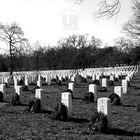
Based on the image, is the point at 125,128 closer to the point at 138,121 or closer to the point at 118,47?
the point at 138,121

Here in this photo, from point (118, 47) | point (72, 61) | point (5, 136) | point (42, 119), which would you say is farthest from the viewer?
point (118, 47)

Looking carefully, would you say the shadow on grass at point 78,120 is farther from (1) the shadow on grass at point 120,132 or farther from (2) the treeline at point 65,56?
(2) the treeline at point 65,56

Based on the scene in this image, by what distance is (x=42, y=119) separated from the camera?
8.02 m

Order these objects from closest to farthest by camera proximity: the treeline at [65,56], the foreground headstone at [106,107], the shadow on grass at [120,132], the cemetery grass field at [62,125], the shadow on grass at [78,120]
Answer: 1. the cemetery grass field at [62,125]
2. the shadow on grass at [120,132]
3. the foreground headstone at [106,107]
4. the shadow on grass at [78,120]
5. the treeline at [65,56]

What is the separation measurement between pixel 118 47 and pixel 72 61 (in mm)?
27951

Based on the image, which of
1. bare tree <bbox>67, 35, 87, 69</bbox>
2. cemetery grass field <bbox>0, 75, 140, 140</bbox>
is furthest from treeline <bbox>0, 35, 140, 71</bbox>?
cemetery grass field <bbox>0, 75, 140, 140</bbox>

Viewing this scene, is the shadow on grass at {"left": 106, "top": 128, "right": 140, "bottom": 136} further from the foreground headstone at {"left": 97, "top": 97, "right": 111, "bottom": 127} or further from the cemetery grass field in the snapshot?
the foreground headstone at {"left": 97, "top": 97, "right": 111, "bottom": 127}

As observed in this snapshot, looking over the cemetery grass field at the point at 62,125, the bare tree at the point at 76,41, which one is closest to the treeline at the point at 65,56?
the bare tree at the point at 76,41

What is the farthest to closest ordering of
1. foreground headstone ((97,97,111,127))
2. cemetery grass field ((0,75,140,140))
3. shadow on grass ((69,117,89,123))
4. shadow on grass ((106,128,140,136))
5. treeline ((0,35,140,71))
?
treeline ((0,35,140,71)) < shadow on grass ((69,117,89,123)) < foreground headstone ((97,97,111,127)) < shadow on grass ((106,128,140,136)) < cemetery grass field ((0,75,140,140))

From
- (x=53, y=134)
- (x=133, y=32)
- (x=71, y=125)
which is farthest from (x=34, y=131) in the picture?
(x=133, y=32)

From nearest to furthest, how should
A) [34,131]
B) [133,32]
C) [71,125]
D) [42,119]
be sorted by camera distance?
[34,131]
[71,125]
[42,119]
[133,32]

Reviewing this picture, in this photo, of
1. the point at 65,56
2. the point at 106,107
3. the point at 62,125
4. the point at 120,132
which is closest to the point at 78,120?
the point at 62,125

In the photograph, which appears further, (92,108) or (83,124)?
(92,108)

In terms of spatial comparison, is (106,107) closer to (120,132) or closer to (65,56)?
(120,132)
